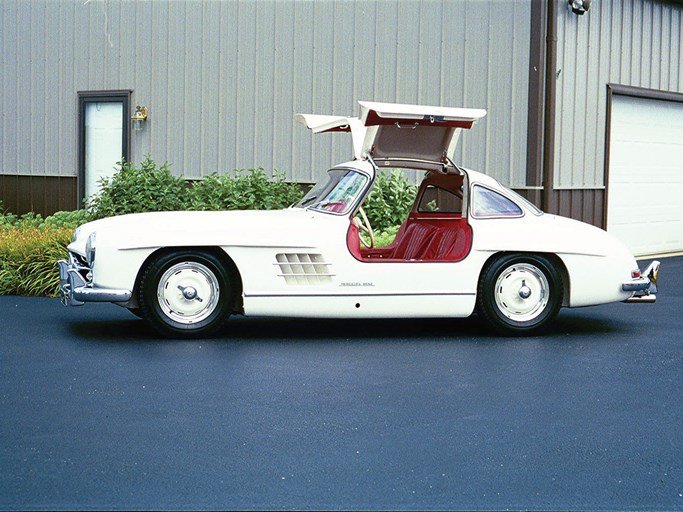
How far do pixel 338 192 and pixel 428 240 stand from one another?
1129mm

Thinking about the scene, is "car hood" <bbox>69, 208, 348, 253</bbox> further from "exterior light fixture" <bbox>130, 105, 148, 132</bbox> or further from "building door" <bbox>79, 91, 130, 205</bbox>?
"building door" <bbox>79, 91, 130, 205</bbox>

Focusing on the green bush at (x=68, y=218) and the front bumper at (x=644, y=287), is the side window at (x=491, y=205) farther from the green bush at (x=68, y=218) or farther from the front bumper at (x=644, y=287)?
the green bush at (x=68, y=218)

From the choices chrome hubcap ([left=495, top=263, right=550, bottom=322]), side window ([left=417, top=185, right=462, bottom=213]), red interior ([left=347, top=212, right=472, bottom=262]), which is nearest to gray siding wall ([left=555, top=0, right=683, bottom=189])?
side window ([left=417, top=185, right=462, bottom=213])

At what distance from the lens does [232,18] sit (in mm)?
16547

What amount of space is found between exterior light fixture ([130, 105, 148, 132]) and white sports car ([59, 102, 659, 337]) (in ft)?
25.7

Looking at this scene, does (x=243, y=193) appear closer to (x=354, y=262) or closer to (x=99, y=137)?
(x=99, y=137)

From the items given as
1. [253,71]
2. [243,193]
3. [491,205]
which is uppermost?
[253,71]

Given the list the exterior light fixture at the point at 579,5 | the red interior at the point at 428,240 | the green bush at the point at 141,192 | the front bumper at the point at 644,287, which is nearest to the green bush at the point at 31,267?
the green bush at the point at 141,192

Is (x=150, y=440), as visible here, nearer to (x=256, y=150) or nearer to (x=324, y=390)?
(x=324, y=390)

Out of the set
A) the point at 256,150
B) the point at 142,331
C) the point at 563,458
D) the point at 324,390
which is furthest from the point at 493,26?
the point at 563,458

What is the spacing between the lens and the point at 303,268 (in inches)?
352

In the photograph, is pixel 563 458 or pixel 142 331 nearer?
pixel 563 458

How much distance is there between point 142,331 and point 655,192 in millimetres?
10276

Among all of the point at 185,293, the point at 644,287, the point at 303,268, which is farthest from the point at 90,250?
the point at 644,287
